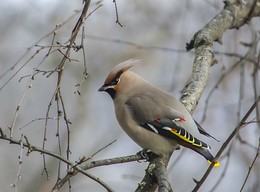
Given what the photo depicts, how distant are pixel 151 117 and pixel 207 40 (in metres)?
0.68

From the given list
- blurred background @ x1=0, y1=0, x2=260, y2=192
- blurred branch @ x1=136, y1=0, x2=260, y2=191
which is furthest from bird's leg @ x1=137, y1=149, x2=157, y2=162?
blurred background @ x1=0, y1=0, x2=260, y2=192

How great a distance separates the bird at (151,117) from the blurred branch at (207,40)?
106 millimetres

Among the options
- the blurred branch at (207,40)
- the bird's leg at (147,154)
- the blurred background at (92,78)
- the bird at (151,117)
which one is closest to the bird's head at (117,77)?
the bird at (151,117)

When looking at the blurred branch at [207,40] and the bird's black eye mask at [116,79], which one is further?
the bird's black eye mask at [116,79]

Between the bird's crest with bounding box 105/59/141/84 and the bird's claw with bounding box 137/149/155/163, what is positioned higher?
the bird's crest with bounding box 105/59/141/84

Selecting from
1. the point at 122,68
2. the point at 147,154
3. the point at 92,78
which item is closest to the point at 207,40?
the point at 122,68

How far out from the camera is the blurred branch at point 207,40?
392 centimetres

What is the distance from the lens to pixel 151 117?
13.0 ft

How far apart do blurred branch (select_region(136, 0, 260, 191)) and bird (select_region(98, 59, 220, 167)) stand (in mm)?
106

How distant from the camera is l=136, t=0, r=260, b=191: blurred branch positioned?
392 cm

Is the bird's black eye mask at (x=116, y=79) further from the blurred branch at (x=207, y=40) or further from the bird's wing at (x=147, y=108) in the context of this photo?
the blurred branch at (x=207, y=40)

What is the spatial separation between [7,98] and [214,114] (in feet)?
12.7

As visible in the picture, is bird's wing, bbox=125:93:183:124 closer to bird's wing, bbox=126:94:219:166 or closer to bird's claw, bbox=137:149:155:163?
bird's wing, bbox=126:94:219:166

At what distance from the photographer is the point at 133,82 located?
13.9ft
